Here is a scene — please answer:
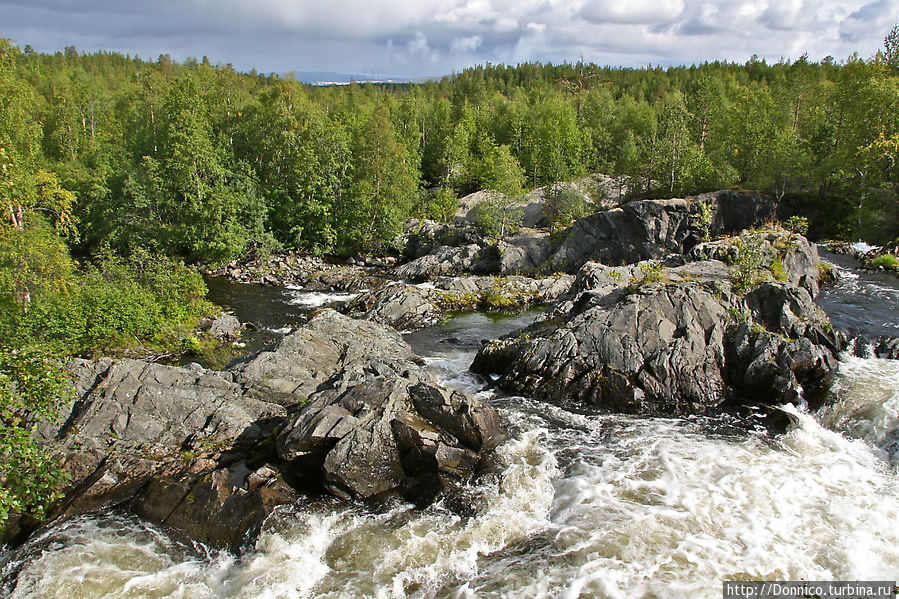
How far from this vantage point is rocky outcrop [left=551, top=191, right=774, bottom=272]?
4659 centimetres

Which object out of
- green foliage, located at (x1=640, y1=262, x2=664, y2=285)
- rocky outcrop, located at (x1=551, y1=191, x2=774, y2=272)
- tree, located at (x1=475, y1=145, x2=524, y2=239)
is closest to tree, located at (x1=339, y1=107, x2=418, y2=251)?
tree, located at (x1=475, y1=145, x2=524, y2=239)

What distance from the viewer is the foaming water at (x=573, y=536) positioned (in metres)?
13.4

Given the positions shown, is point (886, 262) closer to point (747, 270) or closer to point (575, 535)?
point (747, 270)

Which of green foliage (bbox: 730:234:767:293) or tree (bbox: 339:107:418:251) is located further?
tree (bbox: 339:107:418:251)

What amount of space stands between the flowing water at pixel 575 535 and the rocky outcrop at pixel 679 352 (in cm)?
278

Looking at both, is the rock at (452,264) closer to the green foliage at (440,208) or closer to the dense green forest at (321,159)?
the dense green forest at (321,159)

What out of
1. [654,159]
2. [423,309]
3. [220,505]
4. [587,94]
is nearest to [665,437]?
[220,505]

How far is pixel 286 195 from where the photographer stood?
55.0 m

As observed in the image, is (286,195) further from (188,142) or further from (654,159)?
(654,159)

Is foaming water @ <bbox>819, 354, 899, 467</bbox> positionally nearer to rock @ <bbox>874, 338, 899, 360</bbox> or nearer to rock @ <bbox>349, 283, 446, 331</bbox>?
rock @ <bbox>874, 338, 899, 360</bbox>

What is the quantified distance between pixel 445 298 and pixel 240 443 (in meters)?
22.0

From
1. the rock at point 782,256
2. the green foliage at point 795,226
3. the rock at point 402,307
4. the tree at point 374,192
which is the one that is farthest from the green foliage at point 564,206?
the rock at point 402,307

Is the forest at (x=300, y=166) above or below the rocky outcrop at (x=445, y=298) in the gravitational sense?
above

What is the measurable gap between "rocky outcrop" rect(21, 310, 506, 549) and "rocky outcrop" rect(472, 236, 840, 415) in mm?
5270
